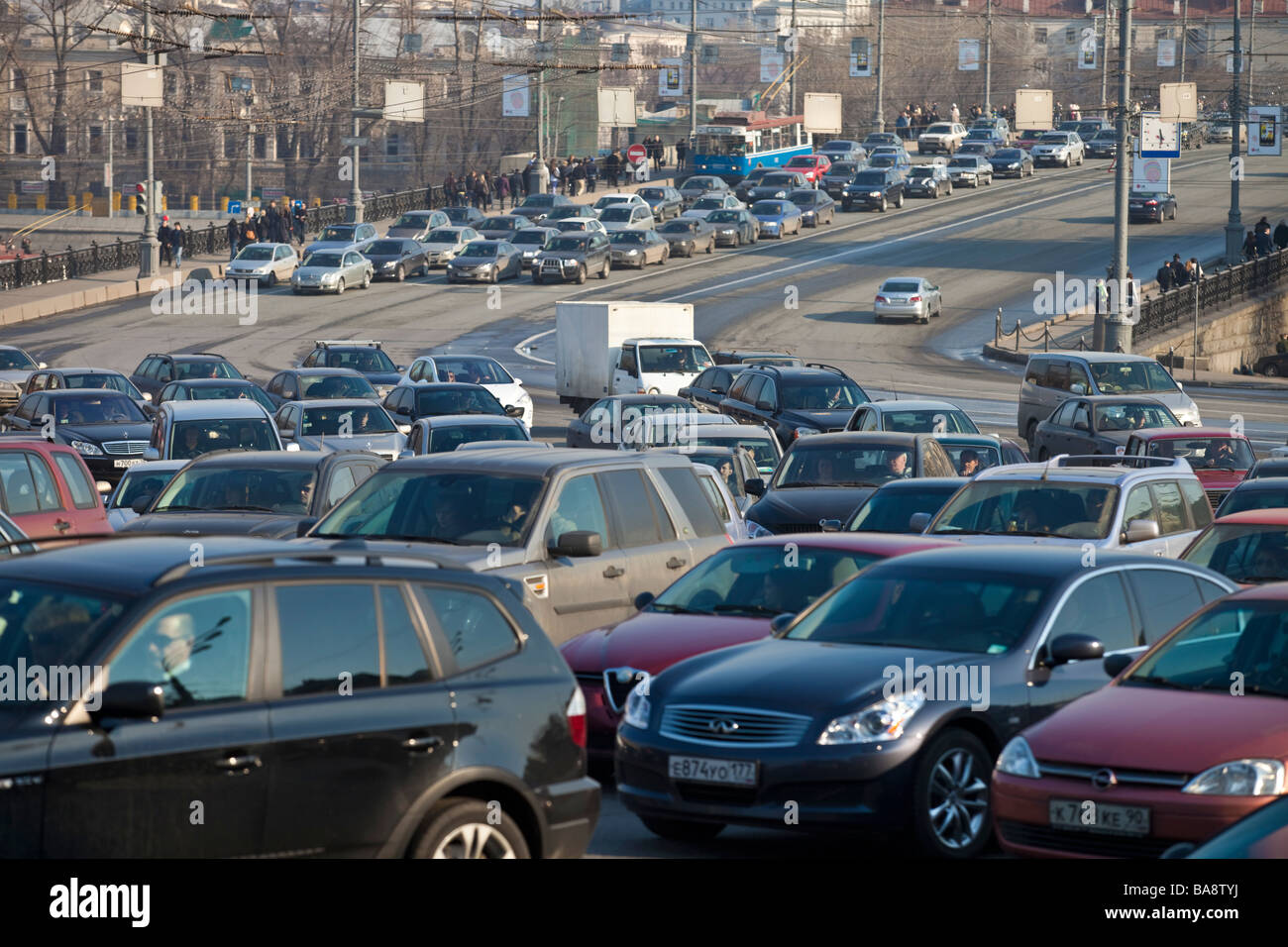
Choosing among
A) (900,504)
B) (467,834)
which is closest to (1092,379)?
(900,504)

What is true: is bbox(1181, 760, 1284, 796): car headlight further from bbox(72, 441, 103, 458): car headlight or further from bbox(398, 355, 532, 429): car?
bbox(398, 355, 532, 429): car

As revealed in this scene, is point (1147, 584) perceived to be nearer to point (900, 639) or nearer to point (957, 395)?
point (900, 639)

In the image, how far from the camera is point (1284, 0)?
5310 inches

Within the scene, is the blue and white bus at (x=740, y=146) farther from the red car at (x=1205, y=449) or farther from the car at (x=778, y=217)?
the red car at (x=1205, y=449)

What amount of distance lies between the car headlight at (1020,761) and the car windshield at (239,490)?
860cm

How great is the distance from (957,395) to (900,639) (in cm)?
3002

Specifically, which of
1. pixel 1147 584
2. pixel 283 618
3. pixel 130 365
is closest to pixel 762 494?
pixel 1147 584

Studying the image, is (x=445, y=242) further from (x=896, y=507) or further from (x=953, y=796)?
(x=953, y=796)

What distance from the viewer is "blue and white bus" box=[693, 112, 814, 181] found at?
82.8m

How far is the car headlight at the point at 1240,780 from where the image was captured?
7.35m

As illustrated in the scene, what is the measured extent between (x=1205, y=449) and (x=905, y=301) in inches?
1117

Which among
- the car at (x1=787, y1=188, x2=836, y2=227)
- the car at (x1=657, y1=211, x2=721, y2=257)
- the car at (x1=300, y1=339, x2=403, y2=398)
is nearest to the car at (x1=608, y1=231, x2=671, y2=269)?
the car at (x1=657, y1=211, x2=721, y2=257)

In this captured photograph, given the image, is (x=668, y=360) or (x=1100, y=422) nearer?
(x=1100, y=422)

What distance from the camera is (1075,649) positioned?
873 centimetres
